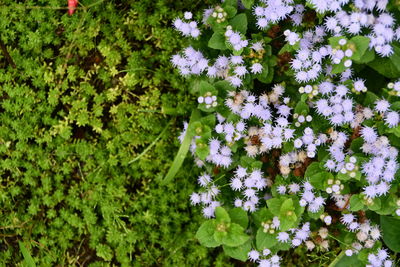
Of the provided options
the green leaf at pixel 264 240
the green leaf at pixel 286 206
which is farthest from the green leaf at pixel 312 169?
the green leaf at pixel 264 240

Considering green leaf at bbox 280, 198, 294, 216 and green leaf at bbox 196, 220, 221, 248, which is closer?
green leaf at bbox 280, 198, 294, 216

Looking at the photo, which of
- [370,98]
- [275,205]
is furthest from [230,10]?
[275,205]

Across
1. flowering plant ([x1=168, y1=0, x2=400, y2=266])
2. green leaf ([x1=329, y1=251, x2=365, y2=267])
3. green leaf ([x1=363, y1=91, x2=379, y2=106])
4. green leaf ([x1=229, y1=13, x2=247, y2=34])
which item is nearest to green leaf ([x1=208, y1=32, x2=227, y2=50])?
flowering plant ([x1=168, y1=0, x2=400, y2=266])

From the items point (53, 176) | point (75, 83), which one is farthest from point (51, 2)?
point (53, 176)

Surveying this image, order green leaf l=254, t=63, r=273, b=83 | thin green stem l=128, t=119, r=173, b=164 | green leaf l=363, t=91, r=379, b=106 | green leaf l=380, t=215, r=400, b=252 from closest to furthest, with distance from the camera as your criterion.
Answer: green leaf l=363, t=91, r=379, b=106, green leaf l=254, t=63, r=273, b=83, green leaf l=380, t=215, r=400, b=252, thin green stem l=128, t=119, r=173, b=164

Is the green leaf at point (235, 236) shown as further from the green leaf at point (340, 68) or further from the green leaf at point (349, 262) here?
the green leaf at point (340, 68)

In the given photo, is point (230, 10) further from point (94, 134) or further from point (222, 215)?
point (94, 134)

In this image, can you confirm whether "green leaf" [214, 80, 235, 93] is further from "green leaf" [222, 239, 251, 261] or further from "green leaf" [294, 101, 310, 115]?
"green leaf" [222, 239, 251, 261]
